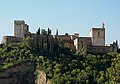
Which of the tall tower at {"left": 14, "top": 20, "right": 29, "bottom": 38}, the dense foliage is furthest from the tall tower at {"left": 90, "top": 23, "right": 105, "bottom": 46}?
the tall tower at {"left": 14, "top": 20, "right": 29, "bottom": 38}

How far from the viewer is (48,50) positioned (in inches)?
3140

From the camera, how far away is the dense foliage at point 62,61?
72000 millimetres

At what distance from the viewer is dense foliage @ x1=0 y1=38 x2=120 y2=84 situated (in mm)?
72000

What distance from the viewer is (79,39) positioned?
83.2 metres

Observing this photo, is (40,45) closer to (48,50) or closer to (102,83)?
(48,50)

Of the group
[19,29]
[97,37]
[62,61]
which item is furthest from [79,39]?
[19,29]

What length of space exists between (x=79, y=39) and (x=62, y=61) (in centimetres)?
789

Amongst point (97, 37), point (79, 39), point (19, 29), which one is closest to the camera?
point (79, 39)

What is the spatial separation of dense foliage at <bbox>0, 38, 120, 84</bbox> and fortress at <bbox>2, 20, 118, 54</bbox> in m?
1.98

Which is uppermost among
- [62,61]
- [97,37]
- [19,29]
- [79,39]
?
[19,29]

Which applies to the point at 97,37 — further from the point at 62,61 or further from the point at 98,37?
the point at 62,61

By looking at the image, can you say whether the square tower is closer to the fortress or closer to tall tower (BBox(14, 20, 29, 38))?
the fortress

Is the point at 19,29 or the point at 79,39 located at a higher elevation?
the point at 19,29

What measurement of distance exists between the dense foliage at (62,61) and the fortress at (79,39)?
1.98 m
